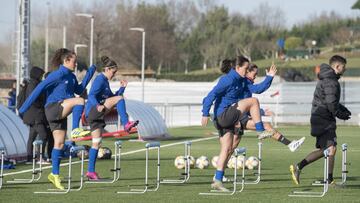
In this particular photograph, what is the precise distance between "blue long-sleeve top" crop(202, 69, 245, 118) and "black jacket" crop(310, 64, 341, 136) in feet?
4.67

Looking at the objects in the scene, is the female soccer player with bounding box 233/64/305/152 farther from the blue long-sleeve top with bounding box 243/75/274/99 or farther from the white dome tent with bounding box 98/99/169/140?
the white dome tent with bounding box 98/99/169/140

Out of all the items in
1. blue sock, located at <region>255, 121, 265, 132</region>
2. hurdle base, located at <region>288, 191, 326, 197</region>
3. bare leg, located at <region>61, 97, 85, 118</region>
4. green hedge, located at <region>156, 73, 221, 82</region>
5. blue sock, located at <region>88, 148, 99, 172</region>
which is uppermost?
bare leg, located at <region>61, 97, 85, 118</region>

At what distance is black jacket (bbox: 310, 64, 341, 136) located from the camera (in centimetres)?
1509

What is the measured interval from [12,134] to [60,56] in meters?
6.52

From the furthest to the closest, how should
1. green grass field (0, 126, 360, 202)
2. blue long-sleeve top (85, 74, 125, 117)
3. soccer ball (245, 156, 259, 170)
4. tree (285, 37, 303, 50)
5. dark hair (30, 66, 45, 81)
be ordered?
tree (285, 37, 303, 50) → dark hair (30, 66, 45, 81) → soccer ball (245, 156, 259, 170) → blue long-sleeve top (85, 74, 125, 117) → green grass field (0, 126, 360, 202)

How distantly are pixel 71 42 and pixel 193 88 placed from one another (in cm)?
3860

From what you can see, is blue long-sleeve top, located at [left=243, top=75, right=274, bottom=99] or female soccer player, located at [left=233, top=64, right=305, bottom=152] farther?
blue long-sleeve top, located at [left=243, top=75, right=274, bottom=99]

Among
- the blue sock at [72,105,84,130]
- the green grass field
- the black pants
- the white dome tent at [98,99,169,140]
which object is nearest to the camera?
the green grass field

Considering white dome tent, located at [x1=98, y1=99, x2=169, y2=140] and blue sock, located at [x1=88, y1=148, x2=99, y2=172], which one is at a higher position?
blue sock, located at [x1=88, y1=148, x2=99, y2=172]

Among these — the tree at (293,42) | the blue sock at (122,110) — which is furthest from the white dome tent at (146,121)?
the tree at (293,42)

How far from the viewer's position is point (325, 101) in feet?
50.0

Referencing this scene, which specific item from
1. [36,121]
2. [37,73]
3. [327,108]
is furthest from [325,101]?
[37,73]

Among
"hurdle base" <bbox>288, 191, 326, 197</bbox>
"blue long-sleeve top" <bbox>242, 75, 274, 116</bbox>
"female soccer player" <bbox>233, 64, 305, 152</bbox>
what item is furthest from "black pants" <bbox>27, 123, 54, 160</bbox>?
"hurdle base" <bbox>288, 191, 326, 197</bbox>

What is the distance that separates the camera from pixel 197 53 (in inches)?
4515
